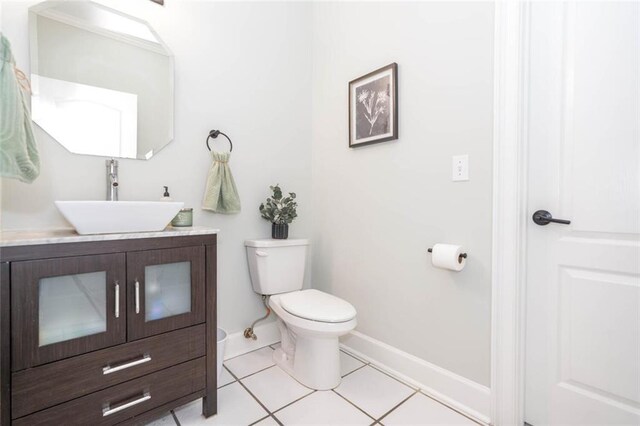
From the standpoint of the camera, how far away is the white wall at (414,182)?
1.36 meters

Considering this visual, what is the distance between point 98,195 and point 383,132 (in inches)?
59.8

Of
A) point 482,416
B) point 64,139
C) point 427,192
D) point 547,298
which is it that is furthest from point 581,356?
point 64,139

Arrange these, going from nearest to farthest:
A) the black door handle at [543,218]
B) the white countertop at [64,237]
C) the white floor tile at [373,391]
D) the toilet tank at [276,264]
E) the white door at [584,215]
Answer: the white countertop at [64,237] < the white door at [584,215] < the black door handle at [543,218] < the white floor tile at [373,391] < the toilet tank at [276,264]

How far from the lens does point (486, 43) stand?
1314 mm

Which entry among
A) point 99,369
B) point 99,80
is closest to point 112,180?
point 99,80

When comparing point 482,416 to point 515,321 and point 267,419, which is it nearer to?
point 515,321

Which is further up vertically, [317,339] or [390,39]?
[390,39]

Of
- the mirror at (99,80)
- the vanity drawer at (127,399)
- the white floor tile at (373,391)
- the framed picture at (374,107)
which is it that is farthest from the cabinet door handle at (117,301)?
the framed picture at (374,107)

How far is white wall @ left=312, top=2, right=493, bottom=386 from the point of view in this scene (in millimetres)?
1358

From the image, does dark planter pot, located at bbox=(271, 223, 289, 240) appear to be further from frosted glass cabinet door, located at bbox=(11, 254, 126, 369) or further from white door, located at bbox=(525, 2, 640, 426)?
white door, located at bbox=(525, 2, 640, 426)

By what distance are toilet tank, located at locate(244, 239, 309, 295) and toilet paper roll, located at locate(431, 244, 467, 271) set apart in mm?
842

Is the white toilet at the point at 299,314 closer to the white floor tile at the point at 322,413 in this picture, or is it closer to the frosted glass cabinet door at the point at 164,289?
the white floor tile at the point at 322,413

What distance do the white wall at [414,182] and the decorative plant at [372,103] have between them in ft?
0.36

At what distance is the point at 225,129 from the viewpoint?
6.00 ft
